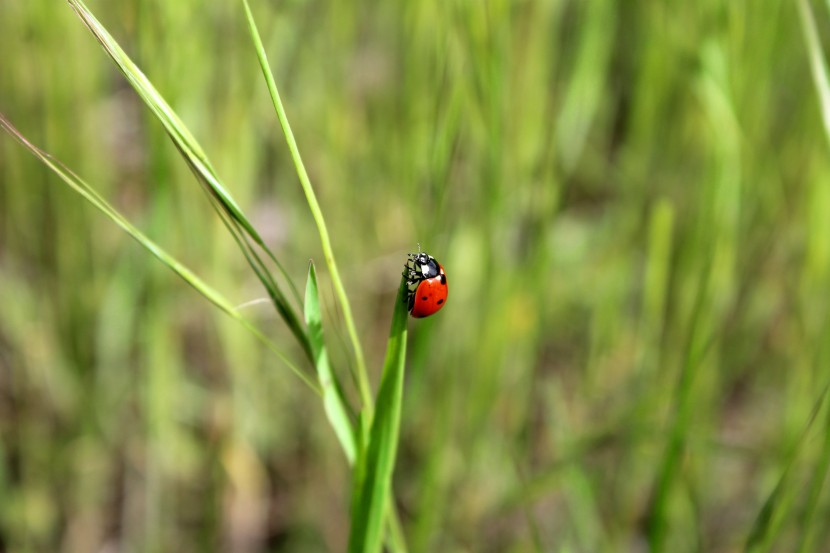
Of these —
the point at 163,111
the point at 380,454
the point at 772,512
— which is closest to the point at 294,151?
the point at 163,111

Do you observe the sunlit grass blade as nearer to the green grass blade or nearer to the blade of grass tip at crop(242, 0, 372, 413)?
the blade of grass tip at crop(242, 0, 372, 413)

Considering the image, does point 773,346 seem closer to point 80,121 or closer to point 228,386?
point 228,386

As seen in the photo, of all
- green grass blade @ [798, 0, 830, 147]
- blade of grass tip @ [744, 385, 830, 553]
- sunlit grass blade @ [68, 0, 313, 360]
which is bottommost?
blade of grass tip @ [744, 385, 830, 553]

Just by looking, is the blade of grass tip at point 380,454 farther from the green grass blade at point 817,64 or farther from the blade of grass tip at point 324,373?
the green grass blade at point 817,64

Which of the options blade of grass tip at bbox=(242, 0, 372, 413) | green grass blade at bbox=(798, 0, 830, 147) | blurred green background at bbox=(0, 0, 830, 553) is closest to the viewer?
blade of grass tip at bbox=(242, 0, 372, 413)

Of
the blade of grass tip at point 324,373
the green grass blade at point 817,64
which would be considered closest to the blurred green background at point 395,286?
the green grass blade at point 817,64

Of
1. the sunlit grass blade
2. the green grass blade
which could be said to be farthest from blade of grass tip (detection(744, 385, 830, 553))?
the sunlit grass blade

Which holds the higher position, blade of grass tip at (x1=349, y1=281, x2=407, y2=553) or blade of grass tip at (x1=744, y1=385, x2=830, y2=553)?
blade of grass tip at (x1=349, y1=281, x2=407, y2=553)
